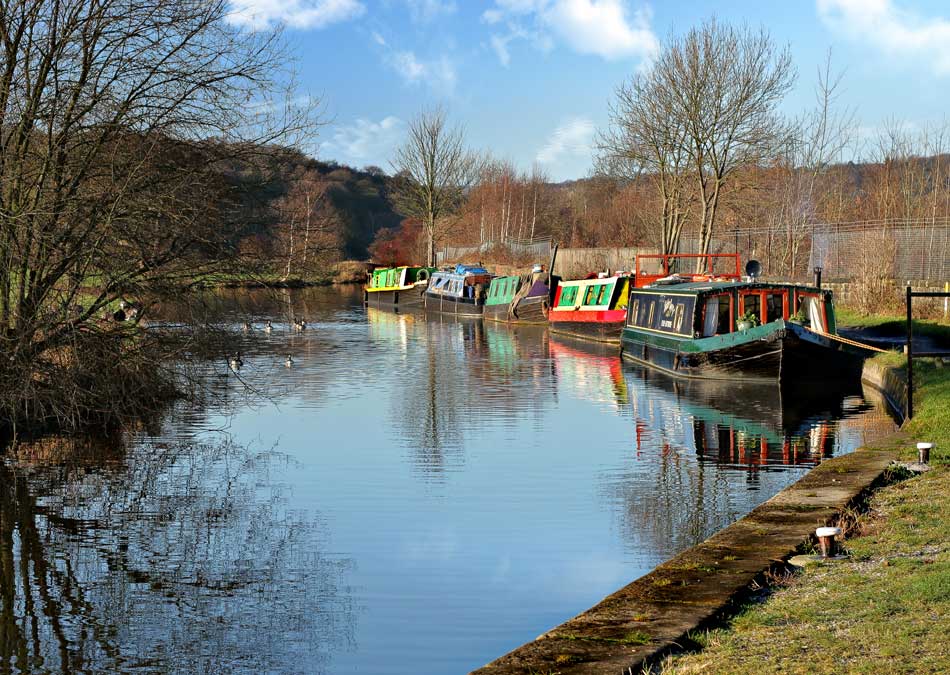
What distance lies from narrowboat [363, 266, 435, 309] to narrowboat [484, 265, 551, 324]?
31.5 ft

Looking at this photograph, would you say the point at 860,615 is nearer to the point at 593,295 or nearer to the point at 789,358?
the point at 789,358

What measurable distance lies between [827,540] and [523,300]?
33.7 metres

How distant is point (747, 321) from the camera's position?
21.4m

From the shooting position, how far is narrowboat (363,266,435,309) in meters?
53.2

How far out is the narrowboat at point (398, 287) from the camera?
175 ft

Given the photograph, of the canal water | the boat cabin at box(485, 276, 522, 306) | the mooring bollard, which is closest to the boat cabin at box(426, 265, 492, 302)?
the boat cabin at box(485, 276, 522, 306)

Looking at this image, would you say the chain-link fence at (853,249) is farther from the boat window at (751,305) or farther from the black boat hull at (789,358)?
the black boat hull at (789,358)

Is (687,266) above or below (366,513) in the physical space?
above

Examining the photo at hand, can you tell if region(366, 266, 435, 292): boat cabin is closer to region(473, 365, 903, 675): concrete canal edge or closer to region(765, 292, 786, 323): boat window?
region(765, 292, 786, 323): boat window

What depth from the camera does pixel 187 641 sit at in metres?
7.38

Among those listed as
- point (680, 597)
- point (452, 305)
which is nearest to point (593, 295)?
point (452, 305)

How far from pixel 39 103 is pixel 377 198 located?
122 m

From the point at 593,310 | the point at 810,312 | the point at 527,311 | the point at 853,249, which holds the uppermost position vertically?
the point at 853,249

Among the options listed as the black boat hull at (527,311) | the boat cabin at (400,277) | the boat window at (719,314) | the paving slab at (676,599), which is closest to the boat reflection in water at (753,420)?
the boat window at (719,314)
